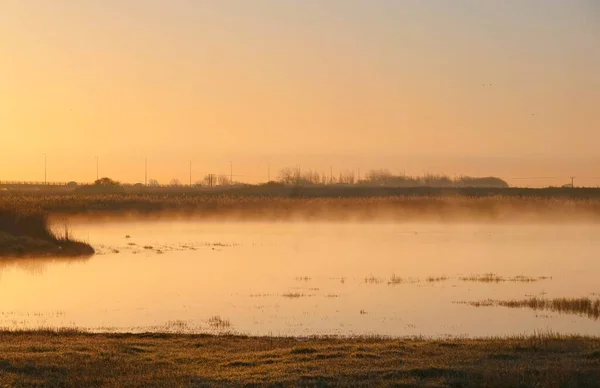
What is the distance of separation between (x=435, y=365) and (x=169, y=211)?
80744mm

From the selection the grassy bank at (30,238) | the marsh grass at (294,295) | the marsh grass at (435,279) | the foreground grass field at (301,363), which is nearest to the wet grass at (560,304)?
the marsh grass at (294,295)

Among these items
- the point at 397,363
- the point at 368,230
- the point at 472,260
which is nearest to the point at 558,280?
the point at 472,260

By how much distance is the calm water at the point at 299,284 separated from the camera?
23.8m

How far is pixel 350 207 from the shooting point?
108750 millimetres

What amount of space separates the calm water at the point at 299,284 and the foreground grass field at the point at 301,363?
4.81 metres

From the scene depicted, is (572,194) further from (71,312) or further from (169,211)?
(71,312)

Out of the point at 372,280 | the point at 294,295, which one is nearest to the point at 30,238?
the point at 372,280

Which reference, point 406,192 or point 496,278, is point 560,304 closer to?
point 496,278

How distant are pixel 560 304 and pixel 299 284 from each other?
407 inches

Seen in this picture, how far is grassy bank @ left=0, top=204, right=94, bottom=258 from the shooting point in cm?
4516

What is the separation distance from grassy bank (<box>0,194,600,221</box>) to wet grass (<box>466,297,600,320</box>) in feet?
189

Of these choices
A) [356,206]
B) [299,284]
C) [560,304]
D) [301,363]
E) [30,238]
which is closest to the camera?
[301,363]

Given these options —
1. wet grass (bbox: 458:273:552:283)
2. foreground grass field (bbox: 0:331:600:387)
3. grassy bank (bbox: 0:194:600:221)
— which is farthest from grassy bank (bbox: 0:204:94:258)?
grassy bank (bbox: 0:194:600:221)

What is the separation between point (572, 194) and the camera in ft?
386
